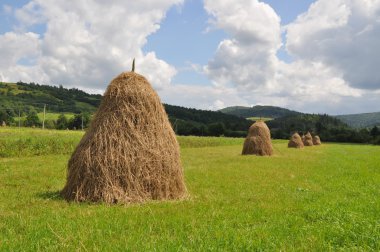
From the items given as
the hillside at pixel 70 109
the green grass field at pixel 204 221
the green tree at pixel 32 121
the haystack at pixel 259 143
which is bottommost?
the green grass field at pixel 204 221

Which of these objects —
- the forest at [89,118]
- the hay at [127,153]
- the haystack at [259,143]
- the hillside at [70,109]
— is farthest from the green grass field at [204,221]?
the hillside at [70,109]

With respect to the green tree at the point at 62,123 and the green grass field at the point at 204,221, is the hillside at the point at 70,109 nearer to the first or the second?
the green tree at the point at 62,123

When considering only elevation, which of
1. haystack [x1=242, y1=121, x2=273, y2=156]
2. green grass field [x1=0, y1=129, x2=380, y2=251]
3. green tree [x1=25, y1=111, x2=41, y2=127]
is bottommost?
green grass field [x1=0, y1=129, x2=380, y2=251]

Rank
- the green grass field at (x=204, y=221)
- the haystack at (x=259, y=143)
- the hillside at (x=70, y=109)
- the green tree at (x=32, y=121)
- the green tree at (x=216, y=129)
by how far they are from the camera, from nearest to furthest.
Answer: the green grass field at (x=204, y=221) < the haystack at (x=259, y=143) < the green tree at (x=32, y=121) < the hillside at (x=70, y=109) < the green tree at (x=216, y=129)

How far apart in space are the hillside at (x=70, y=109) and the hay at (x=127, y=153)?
9914 centimetres

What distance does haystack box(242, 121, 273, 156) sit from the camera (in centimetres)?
3603

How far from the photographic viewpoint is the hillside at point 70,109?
385 ft

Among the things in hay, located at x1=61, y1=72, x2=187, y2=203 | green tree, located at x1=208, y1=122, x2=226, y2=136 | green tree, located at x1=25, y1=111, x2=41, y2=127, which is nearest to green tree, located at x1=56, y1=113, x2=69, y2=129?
green tree, located at x1=25, y1=111, x2=41, y2=127

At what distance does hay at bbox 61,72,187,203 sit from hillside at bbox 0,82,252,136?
99140 mm

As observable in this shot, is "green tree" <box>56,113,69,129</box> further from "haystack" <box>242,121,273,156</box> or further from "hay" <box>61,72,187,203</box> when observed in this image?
"hay" <box>61,72,187,203</box>

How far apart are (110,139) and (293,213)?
17.9ft

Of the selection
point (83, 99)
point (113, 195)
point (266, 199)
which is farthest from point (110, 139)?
point (83, 99)

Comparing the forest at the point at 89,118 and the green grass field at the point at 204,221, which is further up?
the forest at the point at 89,118

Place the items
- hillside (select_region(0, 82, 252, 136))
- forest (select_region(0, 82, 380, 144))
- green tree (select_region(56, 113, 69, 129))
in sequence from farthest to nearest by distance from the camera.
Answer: hillside (select_region(0, 82, 252, 136)) < forest (select_region(0, 82, 380, 144)) < green tree (select_region(56, 113, 69, 129))
